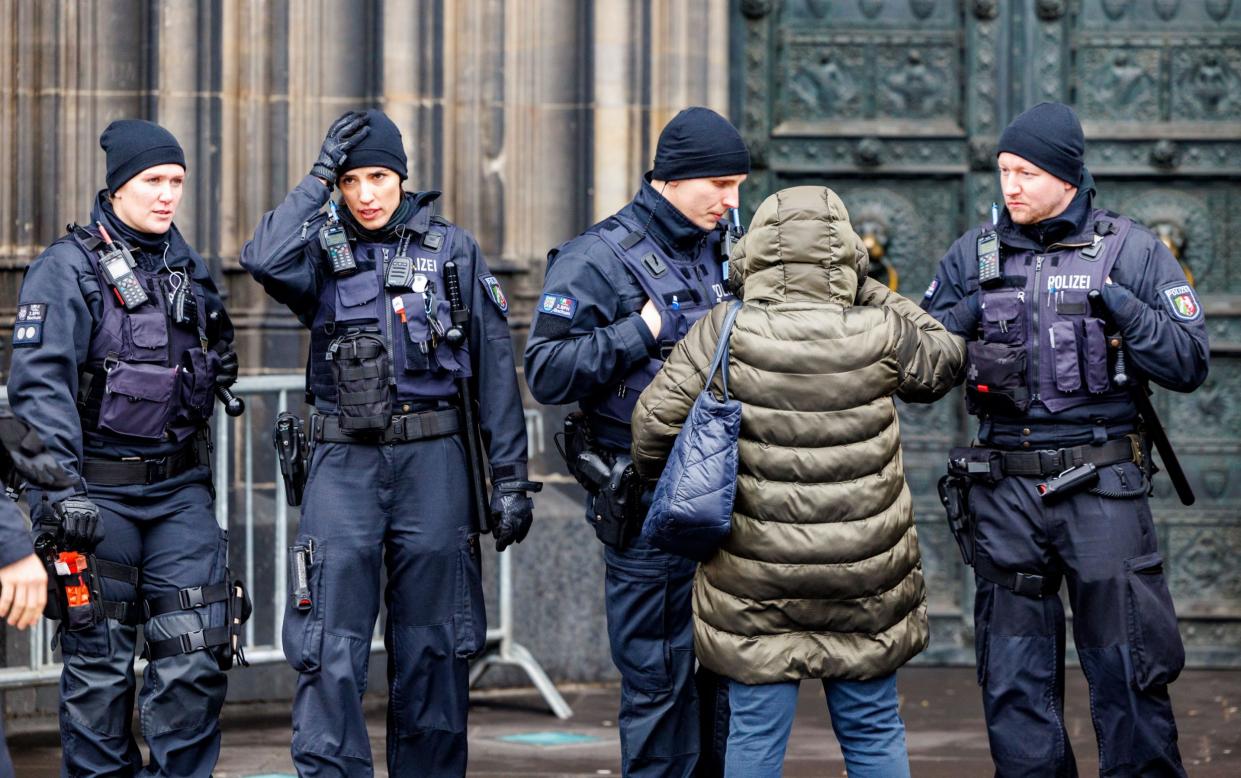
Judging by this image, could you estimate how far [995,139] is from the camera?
9.43 m

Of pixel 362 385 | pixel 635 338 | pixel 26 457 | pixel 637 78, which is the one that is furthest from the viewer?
pixel 637 78

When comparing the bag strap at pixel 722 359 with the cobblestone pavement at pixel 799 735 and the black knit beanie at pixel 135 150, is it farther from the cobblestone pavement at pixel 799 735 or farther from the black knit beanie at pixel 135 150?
the cobblestone pavement at pixel 799 735

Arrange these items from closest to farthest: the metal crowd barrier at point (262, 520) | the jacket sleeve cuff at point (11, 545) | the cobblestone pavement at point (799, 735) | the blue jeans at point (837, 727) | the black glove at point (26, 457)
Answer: the jacket sleeve cuff at point (11, 545), the black glove at point (26, 457), the blue jeans at point (837, 727), the cobblestone pavement at point (799, 735), the metal crowd barrier at point (262, 520)

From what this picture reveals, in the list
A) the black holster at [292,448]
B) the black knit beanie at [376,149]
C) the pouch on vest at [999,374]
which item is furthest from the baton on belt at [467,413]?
the pouch on vest at [999,374]

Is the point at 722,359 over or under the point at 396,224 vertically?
under

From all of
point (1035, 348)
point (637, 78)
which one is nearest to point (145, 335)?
point (1035, 348)

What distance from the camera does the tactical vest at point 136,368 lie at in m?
6.34

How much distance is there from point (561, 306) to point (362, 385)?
0.63m

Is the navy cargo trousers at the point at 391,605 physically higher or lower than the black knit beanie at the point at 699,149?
lower

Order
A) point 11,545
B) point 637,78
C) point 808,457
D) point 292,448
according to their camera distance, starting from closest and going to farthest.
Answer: point 11,545 < point 808,457 < point 292,448 < point 637,78

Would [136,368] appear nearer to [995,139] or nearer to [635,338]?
[635,338]

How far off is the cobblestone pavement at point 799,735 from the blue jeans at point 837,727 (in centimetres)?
170

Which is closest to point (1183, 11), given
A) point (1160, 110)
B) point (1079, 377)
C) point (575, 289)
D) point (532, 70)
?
point (1160, 110)

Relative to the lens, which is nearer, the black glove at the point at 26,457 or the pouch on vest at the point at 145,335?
the black glove at the point at 26,457
